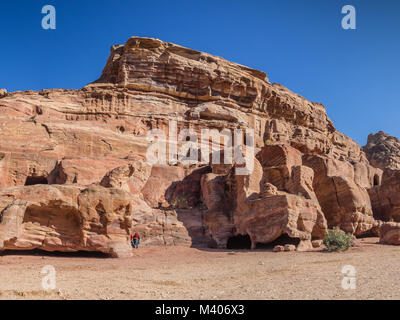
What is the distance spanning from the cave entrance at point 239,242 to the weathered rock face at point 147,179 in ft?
1.79

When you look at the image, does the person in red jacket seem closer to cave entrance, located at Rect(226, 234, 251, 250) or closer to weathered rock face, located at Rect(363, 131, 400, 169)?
cave entrance, located at Rect(226, 234, 251, 250)

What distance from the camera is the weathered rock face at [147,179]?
1473 centimetres

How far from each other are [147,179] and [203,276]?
43.1ft

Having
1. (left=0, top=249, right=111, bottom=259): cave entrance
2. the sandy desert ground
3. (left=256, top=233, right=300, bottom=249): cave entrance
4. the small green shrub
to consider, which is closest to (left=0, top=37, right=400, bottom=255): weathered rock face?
(left=256, top=233, right=300, bottom=249): cave entrance

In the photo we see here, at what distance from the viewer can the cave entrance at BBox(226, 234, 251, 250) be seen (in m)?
18.7

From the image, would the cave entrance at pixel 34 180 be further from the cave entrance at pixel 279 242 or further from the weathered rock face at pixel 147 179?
the cave entrance at pixel 279 242

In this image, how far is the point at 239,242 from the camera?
62.5ft

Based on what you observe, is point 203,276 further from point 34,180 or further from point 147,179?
point 34,180

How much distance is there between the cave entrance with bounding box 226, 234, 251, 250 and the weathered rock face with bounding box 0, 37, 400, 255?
0.55 metres

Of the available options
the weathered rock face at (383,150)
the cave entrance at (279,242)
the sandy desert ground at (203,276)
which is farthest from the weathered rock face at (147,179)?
the weathered rock face at (383,150)

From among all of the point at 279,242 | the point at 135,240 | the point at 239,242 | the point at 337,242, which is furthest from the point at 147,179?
the point at 337,242

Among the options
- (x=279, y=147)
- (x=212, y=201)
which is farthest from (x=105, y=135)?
(x=279, y=147)

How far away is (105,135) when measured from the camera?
27828 mm
